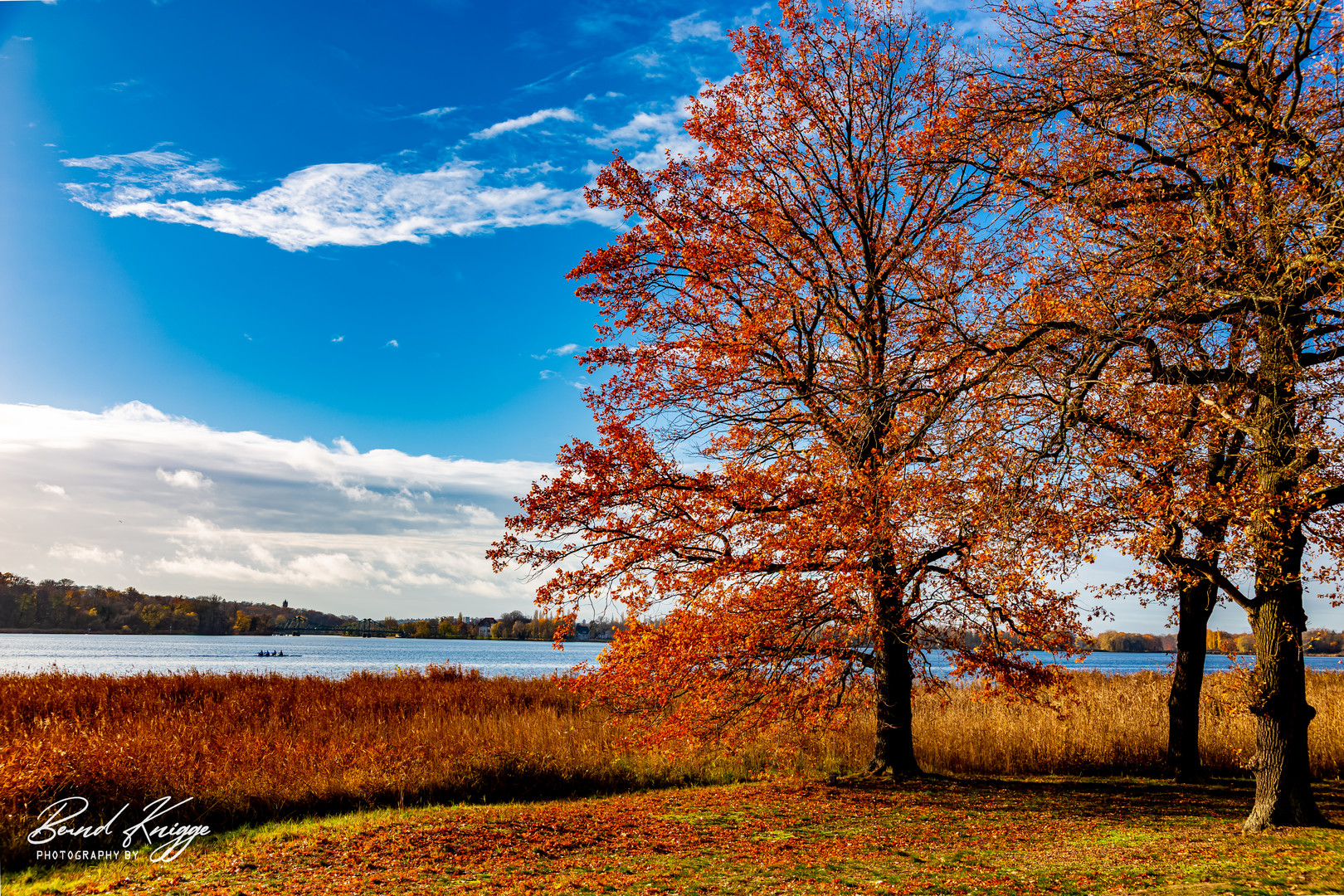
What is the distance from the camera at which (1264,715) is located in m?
10.1

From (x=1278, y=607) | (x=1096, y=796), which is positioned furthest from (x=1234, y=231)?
(x=1096, y=796)

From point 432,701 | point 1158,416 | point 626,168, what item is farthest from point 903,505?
point 432,701

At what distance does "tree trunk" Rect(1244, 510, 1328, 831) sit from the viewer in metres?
9.77

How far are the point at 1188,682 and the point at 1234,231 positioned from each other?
30.1ft

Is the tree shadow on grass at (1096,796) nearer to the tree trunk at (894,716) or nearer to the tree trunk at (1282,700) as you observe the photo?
the tree trunk at (894,716)

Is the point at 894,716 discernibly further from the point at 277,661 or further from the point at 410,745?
the point at 277,661

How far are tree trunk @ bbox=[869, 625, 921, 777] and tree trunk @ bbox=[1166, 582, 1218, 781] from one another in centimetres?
512

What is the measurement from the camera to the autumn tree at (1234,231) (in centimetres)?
922

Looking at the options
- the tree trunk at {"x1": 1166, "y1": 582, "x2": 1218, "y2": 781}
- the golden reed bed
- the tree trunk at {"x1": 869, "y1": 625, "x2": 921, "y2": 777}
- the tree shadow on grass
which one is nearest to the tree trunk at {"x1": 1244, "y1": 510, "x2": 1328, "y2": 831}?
the tree shadow on grass

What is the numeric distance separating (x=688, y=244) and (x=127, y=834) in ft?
38.6

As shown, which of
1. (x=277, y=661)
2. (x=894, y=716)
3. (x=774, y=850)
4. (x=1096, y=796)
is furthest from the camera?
(x=277, y=661)

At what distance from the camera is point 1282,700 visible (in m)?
10.0

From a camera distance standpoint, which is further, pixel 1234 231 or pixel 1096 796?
pixel 1096 796

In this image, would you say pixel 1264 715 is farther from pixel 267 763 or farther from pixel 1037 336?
pixel 267 763
